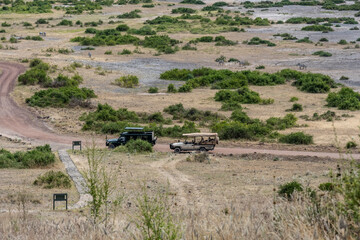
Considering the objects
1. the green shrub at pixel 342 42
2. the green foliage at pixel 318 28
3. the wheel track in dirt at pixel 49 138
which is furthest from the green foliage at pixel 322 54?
the wheel track in dirt at pixel 49 138

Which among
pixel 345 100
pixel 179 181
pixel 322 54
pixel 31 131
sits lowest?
pixel 31 131

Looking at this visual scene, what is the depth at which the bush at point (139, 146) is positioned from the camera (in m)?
31.5

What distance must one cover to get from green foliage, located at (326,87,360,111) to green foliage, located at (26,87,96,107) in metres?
20.3

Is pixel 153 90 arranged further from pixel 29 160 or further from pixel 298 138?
pixel 29 160

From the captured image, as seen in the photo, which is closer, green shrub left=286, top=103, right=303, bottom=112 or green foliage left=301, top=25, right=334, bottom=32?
green shrub left=286, top=103, right=303, bottom=112

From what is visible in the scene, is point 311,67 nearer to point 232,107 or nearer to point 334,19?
point 232,107

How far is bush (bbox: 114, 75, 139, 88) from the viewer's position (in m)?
53.7

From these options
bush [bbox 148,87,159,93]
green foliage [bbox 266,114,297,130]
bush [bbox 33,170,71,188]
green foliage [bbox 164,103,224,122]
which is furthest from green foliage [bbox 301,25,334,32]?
bush [bbox 33,170,71,188]

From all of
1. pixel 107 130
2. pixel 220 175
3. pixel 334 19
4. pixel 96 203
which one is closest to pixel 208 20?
pixel 334 19

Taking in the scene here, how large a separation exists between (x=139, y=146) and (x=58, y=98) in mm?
17102

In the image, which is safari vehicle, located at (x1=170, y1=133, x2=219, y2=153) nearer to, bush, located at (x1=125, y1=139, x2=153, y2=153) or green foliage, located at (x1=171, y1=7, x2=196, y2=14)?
bush, located at (x1=125, y1=139, x2=153, y2=153)

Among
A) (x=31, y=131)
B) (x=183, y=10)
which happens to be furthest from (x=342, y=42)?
(x=31, y=131)

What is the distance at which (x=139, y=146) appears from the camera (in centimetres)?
3162

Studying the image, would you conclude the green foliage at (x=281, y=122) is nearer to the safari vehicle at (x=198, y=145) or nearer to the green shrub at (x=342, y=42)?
the safari vehicle at (x=198, y=145)
